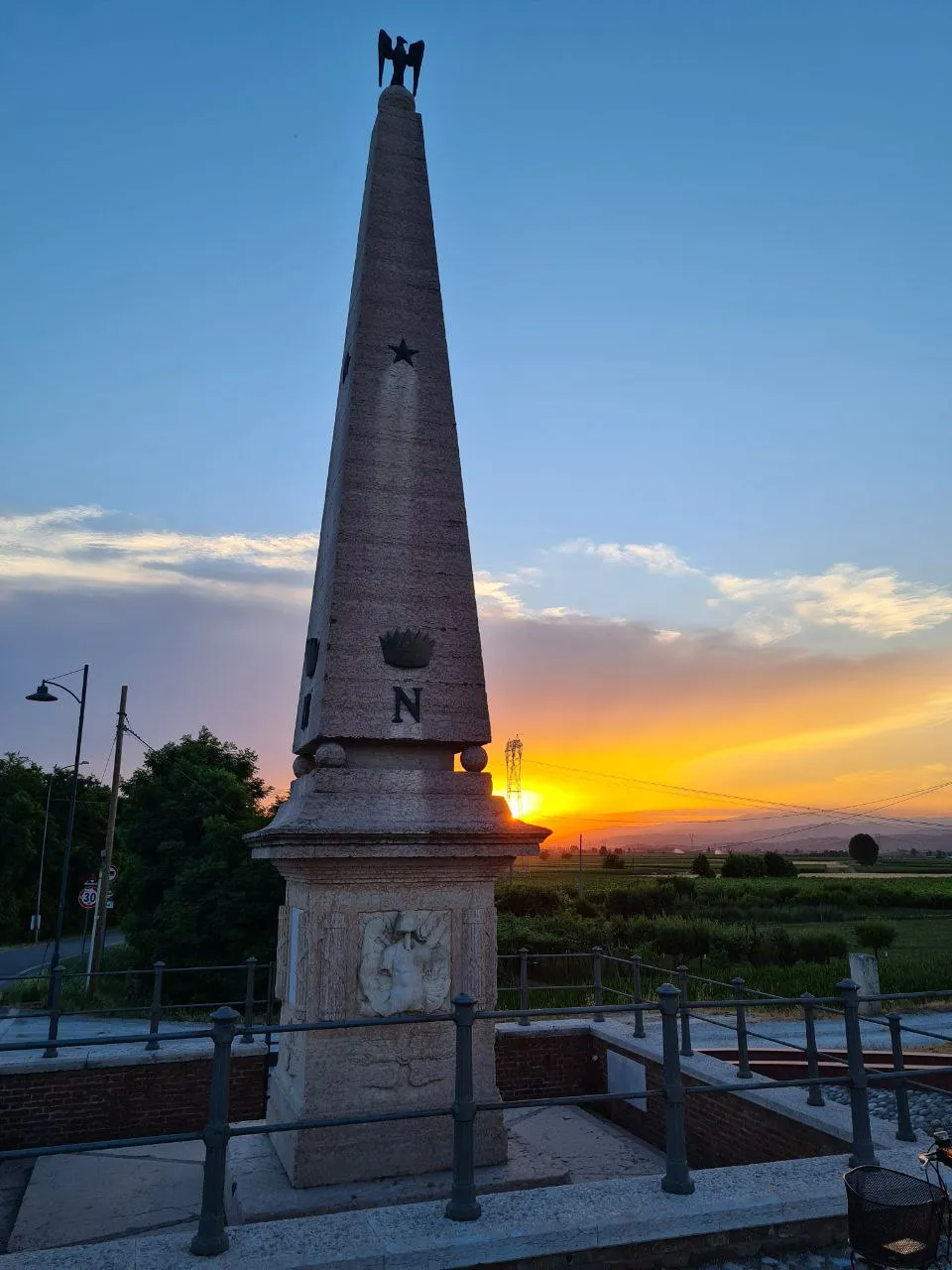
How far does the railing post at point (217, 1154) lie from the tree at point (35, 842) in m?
42.7

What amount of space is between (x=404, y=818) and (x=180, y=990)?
55.7ft

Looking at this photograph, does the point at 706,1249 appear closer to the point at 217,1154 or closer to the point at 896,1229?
the point at 896,1229

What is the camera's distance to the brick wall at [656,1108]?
24.3 ft

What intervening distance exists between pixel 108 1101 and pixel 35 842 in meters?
45.3

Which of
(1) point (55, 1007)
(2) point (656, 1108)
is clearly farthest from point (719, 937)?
(1) point (55, 1007)

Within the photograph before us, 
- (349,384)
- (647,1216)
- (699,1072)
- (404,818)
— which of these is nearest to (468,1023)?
(647,1216)

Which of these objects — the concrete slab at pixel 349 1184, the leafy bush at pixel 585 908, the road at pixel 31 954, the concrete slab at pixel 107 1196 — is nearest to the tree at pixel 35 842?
the road at pixel 31 954

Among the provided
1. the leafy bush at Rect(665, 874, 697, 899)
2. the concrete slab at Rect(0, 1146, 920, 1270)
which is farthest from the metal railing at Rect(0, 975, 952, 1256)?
the leafy bush at Rect(665, 874, 697, 899)

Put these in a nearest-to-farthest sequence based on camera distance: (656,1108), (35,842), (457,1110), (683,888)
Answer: (457,1110) → (656,1108) → (683,888) → (35,842)

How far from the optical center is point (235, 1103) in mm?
9672

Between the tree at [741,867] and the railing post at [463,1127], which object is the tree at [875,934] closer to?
the railing post at [463,1127]

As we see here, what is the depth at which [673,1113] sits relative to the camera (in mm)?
4844

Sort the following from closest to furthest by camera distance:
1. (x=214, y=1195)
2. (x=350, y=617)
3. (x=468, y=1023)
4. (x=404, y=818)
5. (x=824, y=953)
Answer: (x=214, y=1195) < (x=468, y=1023) < (x=404, y=818) < (x=350, y=617) < (x=824, y=953)

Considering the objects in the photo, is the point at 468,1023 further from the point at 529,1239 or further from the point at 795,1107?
the point at 795,1107
